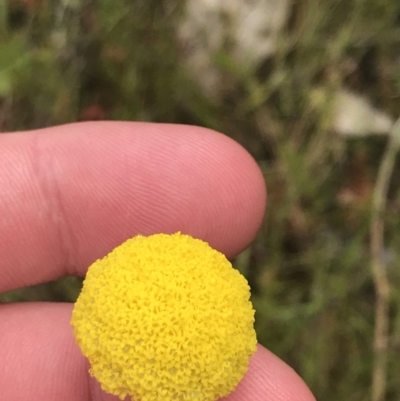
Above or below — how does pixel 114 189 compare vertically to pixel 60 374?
above

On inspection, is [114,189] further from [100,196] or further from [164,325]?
[164,325]

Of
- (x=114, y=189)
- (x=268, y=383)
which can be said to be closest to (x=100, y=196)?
(x=114, y=189)

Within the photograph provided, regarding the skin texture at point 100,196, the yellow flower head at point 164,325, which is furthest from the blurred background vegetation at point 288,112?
the yellow flower head at point 164,325

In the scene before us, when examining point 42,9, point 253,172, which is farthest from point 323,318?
point 42,9

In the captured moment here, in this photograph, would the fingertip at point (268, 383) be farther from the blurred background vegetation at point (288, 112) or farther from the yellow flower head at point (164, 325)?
the blurred background vegetation at point (288, 112)

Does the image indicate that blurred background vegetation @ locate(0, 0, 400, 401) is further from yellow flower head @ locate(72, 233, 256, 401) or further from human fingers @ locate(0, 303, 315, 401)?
yellow flower head @ locate(72, 233, 256, 401)

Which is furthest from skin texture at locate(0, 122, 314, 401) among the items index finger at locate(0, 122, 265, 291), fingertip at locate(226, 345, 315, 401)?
fingertip at locate(226, 345, 315, 401)
